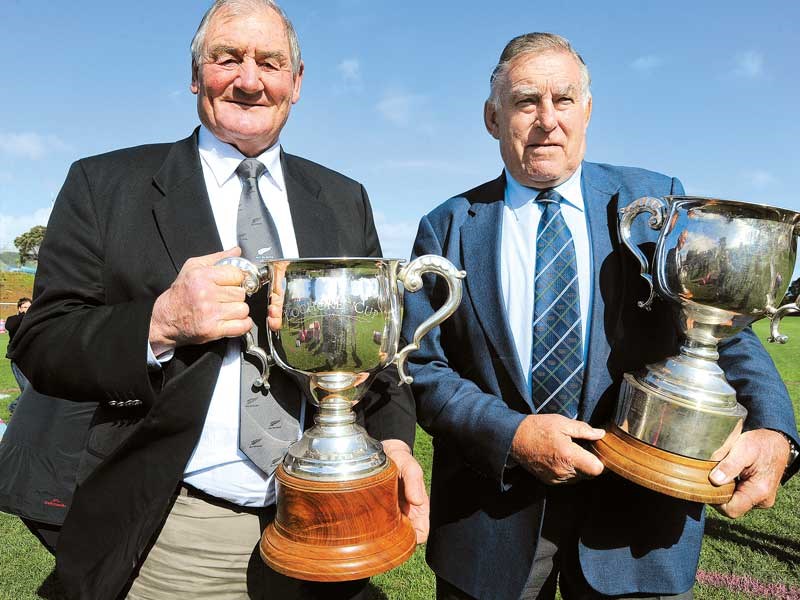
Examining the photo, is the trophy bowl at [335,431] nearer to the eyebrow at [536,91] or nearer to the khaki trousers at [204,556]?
the khaki trousers at [204,556]

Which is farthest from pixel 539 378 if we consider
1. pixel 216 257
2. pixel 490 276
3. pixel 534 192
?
pixel 216 257

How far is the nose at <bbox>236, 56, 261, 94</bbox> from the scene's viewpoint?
1.96 metres

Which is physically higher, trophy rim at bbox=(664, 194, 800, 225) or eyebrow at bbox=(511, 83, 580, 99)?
eyebrow at bbox=(511, 83, 580, 99)

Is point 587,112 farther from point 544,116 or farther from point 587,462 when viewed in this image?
point 587,462

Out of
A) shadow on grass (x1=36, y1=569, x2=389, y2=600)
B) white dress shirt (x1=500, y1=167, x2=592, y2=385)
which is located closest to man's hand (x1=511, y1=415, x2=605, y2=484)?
white dress shirt (x1=500, y1=167, x2=592, y2=385)

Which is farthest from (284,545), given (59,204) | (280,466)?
(59,204)

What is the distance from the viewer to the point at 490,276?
7.04 feet

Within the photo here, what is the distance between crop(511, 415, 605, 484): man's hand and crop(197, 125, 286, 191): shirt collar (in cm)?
125

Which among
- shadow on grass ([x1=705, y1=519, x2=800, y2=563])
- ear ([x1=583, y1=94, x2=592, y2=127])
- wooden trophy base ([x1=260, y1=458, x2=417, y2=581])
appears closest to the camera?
wooden trophy base ([x1=260, y1=458, x2=417, y2=581])

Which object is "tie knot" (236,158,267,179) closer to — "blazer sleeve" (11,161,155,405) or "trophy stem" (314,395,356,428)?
"blazer sleeve" (11,161,155,405)

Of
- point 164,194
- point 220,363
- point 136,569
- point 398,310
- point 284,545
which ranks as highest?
point 164,194

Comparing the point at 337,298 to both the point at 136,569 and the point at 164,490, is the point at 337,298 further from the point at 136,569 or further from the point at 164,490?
the point at 136,569

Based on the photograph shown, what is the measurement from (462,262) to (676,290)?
2.58ft

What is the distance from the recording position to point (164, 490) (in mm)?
1810
